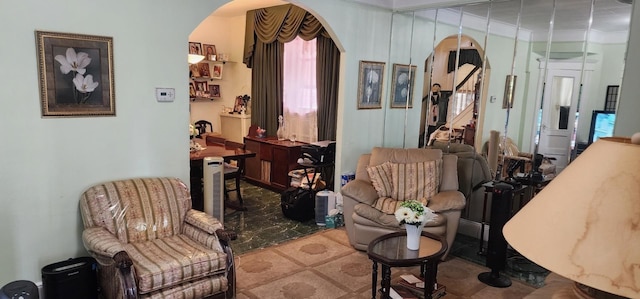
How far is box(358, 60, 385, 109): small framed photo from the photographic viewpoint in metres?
4.96

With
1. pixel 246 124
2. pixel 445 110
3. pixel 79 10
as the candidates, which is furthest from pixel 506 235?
pixel 246 124

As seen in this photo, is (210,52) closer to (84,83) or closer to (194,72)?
(194,72)

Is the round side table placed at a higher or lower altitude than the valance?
lower

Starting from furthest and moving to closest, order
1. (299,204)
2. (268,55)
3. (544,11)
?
(268,55) < (299,204) < (544,11)

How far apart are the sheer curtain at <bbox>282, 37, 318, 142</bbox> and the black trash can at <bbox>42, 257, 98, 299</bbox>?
3660 mm

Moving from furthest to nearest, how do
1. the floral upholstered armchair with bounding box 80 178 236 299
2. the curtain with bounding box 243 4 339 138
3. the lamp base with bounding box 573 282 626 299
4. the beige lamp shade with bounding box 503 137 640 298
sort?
the curtain with bounding box 243 4 339 138
the floral upholstered armchair with bounding box 80 178 236 299
the lamp base with bounding box 573 282 626 299
the beige lamp shade with bounding box 503 137 640 298

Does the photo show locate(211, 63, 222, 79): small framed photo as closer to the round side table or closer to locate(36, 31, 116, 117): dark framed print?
locate(36, 31, 116, 117): dark framed print

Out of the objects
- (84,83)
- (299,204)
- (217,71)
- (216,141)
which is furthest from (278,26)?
(84,83)

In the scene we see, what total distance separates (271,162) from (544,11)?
3.95 m

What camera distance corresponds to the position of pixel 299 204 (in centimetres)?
486

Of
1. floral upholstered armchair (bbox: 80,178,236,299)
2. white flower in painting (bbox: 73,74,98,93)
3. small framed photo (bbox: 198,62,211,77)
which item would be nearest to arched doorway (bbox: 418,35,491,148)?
floral upholstered armchair (bbox: 80,178,236,299)

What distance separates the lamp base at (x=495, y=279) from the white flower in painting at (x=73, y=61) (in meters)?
3.65

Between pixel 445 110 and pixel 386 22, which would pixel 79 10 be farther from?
pixel 445 110

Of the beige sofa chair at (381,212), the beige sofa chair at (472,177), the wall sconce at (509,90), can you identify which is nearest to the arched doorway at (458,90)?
the beige sofa chair at (472,177)
